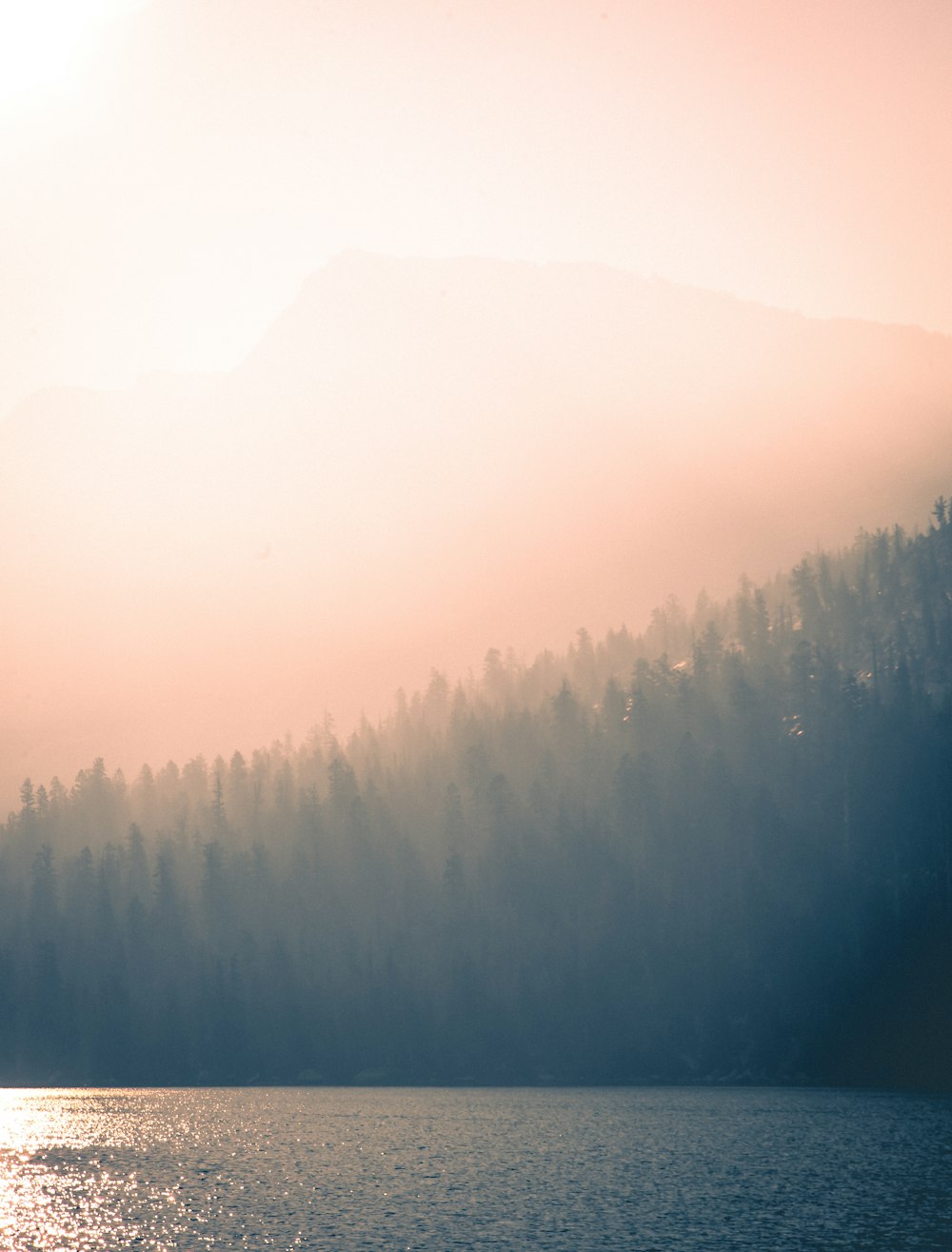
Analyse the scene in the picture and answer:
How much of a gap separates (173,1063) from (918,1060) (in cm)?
9460

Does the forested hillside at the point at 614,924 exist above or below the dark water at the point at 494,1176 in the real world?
above

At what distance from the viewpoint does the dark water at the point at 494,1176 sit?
2116 inches

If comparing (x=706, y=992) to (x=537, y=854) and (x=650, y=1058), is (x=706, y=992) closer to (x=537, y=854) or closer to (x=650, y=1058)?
(x=650, y=1058)

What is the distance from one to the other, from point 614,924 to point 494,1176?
298 ft

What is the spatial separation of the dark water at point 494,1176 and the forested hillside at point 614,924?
2552cm

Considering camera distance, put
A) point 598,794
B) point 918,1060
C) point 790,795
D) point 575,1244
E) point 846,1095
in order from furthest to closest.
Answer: point 598,794 < point 790,795 < point 918,1060 < point 846,1095 < point 575,1244

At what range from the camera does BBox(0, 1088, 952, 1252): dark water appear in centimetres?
5375

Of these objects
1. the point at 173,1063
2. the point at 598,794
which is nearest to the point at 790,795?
the point at 598,794

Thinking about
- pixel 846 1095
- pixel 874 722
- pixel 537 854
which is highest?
pixel 874 722

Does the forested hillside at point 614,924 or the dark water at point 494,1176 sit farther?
the forested hillside at point 614,924

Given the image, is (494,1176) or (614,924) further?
(614,924)

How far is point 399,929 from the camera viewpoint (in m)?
177

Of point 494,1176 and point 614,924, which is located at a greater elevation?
point 614,924

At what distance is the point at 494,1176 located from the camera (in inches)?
2803
